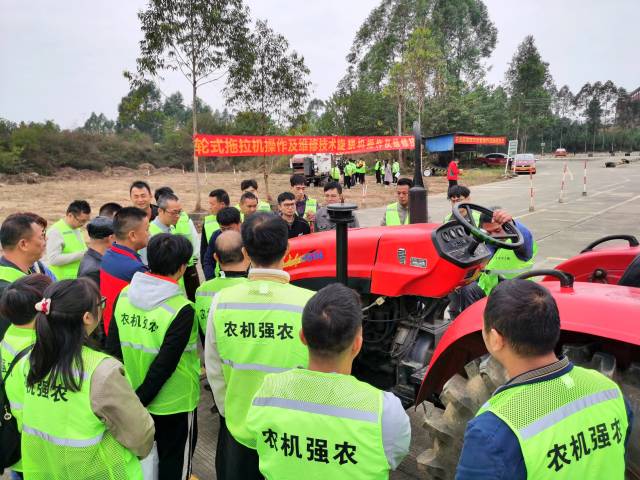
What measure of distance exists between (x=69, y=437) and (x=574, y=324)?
1.75 meters

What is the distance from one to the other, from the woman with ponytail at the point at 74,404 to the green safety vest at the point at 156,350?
0.40 m

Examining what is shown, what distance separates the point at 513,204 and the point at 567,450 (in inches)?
585

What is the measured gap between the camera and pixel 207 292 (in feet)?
7.20

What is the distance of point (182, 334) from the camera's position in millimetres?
1956

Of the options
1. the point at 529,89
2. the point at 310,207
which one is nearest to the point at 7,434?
the point at 310,207

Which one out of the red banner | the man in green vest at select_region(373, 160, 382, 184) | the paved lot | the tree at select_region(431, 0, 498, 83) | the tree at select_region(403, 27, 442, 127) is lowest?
the paved lot

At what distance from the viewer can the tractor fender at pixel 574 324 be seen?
1.62 m

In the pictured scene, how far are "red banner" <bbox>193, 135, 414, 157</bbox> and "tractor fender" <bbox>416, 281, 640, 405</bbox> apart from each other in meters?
8.53

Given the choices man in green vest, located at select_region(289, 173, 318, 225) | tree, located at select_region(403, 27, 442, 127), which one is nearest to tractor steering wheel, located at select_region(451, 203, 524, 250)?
man in green vest, located at select_region(289, 173, 318, 225)

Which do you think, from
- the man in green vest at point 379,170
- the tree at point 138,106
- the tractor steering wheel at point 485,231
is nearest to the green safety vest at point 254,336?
the tractor steering wheel at point 485,231

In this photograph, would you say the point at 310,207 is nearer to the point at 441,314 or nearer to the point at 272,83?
the point at 441,314

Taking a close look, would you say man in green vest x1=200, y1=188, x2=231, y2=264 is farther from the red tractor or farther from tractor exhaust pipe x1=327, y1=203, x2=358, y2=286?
tractor exhaust pipe x1=327, y1=203, x2=358, y2=286

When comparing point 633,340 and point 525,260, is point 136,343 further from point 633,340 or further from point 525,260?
point 525,260

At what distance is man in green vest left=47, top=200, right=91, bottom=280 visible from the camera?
365cm
